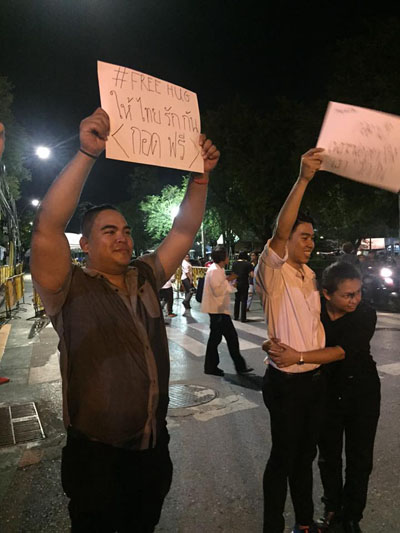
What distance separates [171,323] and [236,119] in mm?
21904

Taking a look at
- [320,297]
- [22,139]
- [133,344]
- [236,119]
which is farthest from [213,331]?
[22,139]

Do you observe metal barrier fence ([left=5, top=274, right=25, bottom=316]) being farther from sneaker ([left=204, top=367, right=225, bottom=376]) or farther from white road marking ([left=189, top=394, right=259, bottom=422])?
white road marking ([left=189, top=394, right=259, bottom=422])

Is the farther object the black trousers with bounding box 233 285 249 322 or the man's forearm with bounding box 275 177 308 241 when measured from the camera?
the black trousers with bounding box 233 285 249 322

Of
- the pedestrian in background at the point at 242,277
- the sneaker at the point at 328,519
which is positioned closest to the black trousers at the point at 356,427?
the sneaker at the point at 328,519

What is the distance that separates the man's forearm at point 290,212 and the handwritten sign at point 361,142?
212 mm

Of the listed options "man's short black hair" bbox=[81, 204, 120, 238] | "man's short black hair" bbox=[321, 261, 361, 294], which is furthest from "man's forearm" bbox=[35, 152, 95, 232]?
"man's short black hair" bbox=[321, 261, 361, 294]

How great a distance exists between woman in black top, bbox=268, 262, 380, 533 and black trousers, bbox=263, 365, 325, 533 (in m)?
0.20

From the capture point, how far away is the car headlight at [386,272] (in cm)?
1340

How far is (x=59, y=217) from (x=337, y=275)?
175 centimetres

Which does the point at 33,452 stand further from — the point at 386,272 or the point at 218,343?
the point at 386,272

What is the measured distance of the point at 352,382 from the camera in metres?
2.79

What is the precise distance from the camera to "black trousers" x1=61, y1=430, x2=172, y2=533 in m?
1.99

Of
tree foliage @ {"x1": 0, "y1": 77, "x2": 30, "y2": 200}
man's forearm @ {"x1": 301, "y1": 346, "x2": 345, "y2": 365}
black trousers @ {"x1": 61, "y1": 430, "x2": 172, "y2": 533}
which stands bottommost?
black trousers @ {"x1": 61, "y1": 430, "x2": 172, "y2": 533}

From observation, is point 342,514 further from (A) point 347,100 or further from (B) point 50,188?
(A) point 347,100
